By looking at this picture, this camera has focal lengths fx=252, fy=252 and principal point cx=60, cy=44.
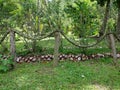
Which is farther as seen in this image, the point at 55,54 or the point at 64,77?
the point at 55,54

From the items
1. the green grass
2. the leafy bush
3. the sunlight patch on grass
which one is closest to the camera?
the green grass

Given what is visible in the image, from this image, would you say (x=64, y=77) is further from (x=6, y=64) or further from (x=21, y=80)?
(x=6, y=64)

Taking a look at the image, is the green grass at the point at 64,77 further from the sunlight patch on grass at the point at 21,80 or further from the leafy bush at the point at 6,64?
the leafy bush at the point at 6,64

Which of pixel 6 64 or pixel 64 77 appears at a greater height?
pixel 6 64

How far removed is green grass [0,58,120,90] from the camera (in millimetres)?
5176

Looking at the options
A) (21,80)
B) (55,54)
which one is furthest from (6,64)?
(55,54)

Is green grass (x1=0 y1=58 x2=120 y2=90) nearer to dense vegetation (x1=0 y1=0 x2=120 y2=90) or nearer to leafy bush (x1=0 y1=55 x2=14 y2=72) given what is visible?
dense vegetation (x1=0 y1=0 x2=120 y2=90)

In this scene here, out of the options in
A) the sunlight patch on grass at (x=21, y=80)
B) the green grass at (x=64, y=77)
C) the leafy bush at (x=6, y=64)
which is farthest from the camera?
the leafy bush at (x=6, y=64)

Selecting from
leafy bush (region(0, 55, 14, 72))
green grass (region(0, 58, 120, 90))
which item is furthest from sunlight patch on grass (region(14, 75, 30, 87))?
leafy bush (region(0, 55, 14, 72))

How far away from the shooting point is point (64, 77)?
18.4 ft

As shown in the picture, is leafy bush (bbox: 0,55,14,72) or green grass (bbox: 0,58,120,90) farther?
leafy bush (bbox: 0,55,14,72)

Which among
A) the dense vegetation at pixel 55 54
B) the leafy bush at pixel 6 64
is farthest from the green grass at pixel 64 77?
the leafy bush at pixel 6 64

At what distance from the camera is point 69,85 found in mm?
5227

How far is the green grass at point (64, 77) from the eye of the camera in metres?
5.18
